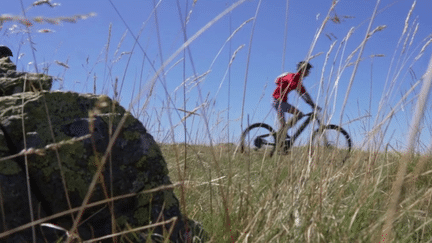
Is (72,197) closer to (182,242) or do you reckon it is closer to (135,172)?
(135,172)

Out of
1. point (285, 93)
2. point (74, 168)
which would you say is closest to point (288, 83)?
point (285, 93)

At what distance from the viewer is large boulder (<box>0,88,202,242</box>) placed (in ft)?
4.72

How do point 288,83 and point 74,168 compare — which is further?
point 288,83

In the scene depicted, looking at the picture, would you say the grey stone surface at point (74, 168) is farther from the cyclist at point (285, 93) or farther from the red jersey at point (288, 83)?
the red jersey at point (288, 83)

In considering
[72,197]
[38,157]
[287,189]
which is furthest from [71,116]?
[287,189]

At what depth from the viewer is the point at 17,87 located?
1.73 meters

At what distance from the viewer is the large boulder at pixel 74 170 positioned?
144 cm

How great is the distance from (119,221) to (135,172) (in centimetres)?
20

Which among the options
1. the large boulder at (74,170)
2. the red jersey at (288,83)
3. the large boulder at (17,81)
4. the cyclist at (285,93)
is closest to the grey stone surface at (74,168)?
the large boulder at (74,170)

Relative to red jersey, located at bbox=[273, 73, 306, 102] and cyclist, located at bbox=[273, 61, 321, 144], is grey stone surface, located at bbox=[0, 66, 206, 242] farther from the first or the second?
red jersey, located at bbox=[273, 73, 306, 102]

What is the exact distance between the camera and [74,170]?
4.95 ft

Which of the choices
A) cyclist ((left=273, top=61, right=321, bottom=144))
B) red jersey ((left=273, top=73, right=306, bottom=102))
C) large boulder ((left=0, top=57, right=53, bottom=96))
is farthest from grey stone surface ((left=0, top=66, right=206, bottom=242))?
red jersey ((left=273, top=73, right=306, bottom=102))

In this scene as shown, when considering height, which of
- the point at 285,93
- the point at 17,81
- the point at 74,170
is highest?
the point at 285,93

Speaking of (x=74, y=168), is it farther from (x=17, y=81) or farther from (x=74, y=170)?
(x=17, y=81)
